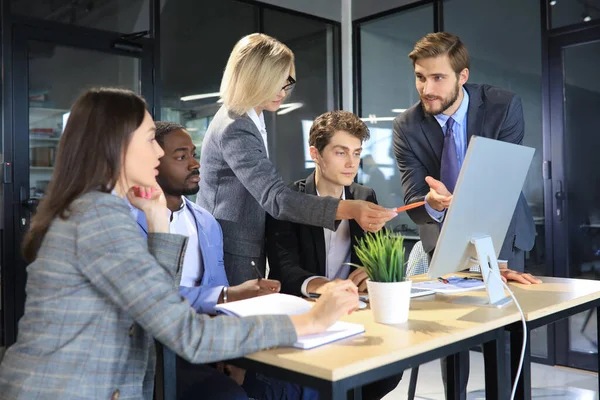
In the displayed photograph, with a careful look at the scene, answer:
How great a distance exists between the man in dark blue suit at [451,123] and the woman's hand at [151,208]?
1.24 m

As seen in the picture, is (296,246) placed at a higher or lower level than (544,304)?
higher

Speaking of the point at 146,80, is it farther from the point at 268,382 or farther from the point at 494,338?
the point at 494,338

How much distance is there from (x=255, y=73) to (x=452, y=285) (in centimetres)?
92

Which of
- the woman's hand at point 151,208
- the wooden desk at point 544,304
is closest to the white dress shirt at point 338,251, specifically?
the wooden desk at point 544,304

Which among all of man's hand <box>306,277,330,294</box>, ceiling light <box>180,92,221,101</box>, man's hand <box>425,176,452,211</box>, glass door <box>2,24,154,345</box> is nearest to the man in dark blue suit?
man's hand <box>425,176,452,211</box>

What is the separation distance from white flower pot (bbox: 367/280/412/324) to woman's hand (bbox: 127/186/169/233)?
0.50 m

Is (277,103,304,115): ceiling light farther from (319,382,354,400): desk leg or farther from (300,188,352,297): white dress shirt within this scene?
(319,382,354,400): desk leg

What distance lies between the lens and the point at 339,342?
1.31m

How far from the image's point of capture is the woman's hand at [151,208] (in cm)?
148

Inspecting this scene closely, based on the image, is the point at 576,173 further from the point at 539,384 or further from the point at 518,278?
the point at 518,278

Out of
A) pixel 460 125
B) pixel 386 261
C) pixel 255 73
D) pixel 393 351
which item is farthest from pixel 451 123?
pixel 393 351

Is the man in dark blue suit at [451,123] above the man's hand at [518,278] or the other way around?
above

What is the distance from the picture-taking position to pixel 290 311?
4.80 ft

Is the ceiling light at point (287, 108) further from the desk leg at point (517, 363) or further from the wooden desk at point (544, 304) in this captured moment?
the desk leg at point (517, 363)
